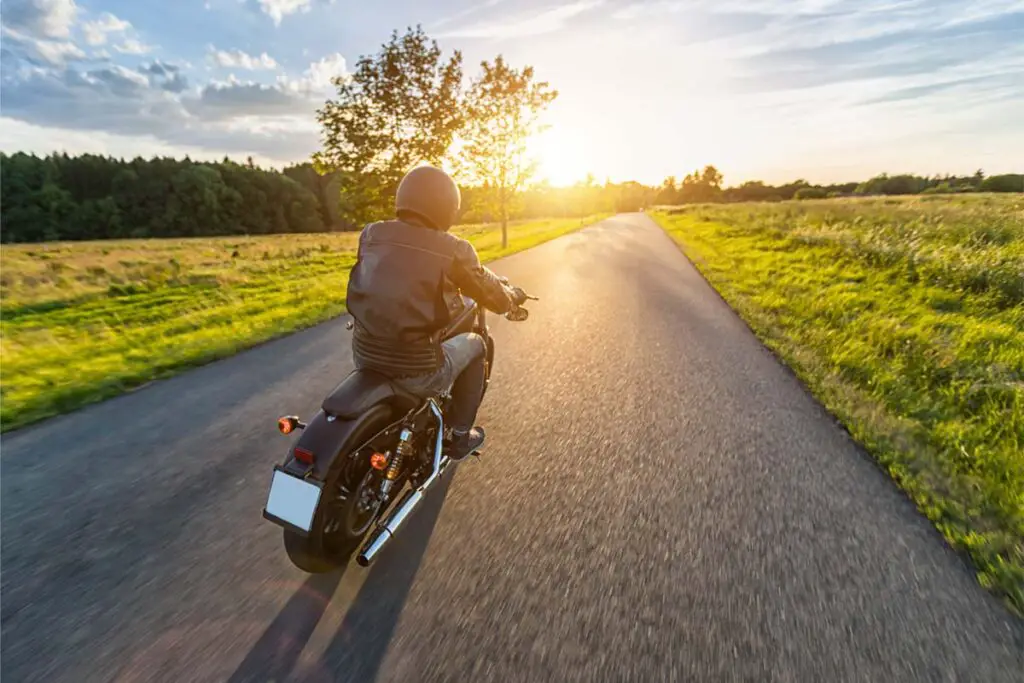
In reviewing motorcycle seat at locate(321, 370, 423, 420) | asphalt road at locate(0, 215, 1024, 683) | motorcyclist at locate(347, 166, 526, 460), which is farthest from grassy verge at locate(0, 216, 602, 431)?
motorcyclist at locate(347, 166, 526, 460)

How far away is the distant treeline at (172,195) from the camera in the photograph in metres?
52.3

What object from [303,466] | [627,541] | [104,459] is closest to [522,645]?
[627,541]

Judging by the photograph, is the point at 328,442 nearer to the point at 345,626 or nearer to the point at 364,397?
the point at 364,397

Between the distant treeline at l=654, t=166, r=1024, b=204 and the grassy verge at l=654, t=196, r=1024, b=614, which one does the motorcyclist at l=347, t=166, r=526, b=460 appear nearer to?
the grassy verge at l=654, t=196, r=1024, b=614

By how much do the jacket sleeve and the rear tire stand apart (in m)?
0.88

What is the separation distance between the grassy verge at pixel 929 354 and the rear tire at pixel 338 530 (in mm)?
3264

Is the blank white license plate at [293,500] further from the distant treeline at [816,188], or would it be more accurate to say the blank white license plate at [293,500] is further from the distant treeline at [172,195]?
the distant treeline at [816,188]

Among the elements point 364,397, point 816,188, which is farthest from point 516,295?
point 816,188

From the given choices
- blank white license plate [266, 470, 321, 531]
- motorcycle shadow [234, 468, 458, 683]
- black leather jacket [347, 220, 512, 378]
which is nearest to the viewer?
motorcycle shadow [234, 468, 458, 683]

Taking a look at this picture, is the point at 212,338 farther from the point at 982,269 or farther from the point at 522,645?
the point at 982,269

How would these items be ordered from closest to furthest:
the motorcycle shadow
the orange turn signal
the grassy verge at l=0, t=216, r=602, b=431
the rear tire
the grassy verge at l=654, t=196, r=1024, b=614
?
the motorcycle shadow, the rear tire, the orange turn signal, the grassy verge at l=654, t=196, r=1024, b=614, the grassy verge at l=0, t=216, r=602, b=431

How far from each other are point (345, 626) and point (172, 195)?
3002 inches

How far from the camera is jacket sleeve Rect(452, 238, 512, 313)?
2754 millimetres

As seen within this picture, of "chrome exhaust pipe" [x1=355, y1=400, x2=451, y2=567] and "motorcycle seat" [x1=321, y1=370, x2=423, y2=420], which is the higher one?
"motorcycle seat" [x1=321, y1=370, x2=423, y2=420]
